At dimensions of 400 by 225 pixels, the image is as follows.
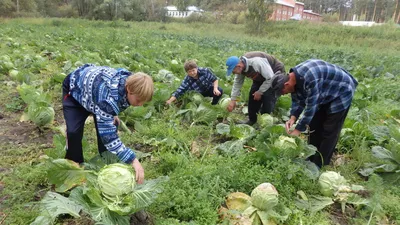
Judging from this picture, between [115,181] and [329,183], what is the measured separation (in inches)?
93.6

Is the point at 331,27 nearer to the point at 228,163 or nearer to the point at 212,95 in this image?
the point at 212,95

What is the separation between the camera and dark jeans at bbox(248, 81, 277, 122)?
5543mm

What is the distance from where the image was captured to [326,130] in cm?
411

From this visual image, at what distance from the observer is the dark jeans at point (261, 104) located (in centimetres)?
554

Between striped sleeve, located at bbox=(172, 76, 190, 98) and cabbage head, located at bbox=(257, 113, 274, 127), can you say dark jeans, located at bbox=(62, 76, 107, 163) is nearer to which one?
striped sleeve, located at bbox=(172, 76, 190, 98)

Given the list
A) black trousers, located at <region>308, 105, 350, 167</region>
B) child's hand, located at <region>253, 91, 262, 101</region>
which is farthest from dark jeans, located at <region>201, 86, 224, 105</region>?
black trousers, located at <region>308, 105, 350, 167</region>

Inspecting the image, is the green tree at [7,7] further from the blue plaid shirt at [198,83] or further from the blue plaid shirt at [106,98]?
the blue plaid shirt at [106,98]

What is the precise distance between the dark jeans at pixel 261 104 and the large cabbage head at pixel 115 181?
11.0ft

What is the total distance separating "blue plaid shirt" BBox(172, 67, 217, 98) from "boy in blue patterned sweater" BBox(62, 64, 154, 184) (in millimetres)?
2696

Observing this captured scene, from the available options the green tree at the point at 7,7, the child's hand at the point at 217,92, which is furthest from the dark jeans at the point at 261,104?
the green tree at the point at 7,7

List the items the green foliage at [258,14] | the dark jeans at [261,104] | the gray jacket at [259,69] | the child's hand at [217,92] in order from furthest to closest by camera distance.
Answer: the green foliage at [258,14] < the child's hand at [217,92] < the dark jeans at [261,104] < the gray jacket at [259,69]

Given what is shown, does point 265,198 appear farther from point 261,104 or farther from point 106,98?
point 261,104

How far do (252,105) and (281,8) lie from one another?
7633 centimetres

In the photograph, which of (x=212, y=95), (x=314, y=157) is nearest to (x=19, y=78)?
(x=212, y=95)
